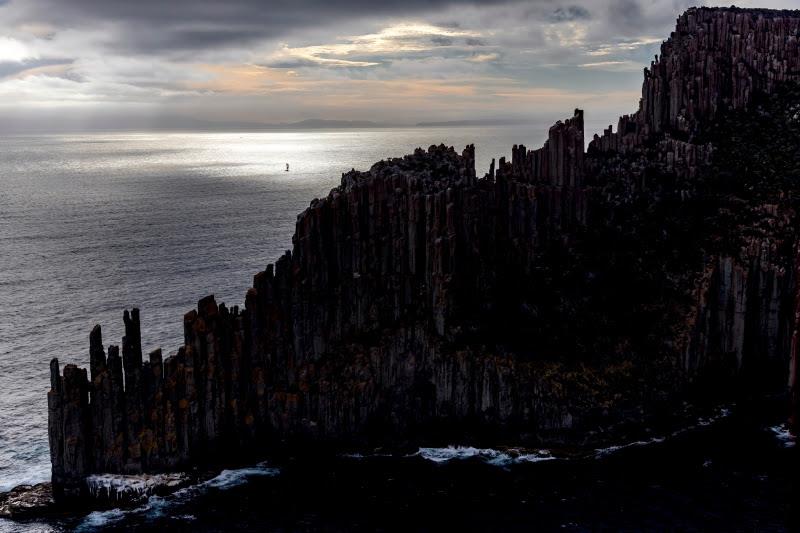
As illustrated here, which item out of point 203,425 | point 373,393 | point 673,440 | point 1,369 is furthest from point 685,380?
point 1,369

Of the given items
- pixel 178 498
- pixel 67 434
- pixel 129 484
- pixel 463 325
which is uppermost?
pixel 463 325

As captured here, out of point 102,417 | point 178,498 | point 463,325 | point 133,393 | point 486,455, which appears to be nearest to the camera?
point 178,498

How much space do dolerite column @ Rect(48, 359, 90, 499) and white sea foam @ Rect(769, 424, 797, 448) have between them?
194 feet

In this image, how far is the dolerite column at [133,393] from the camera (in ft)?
214

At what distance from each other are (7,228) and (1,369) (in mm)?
102083

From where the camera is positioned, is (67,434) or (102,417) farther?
(102,417)

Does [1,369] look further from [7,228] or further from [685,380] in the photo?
[7,228]

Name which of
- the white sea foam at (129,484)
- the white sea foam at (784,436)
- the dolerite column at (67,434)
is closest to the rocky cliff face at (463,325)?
the dolerite column at (67,434)

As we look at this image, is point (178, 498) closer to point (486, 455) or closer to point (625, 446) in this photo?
point (486, 455)

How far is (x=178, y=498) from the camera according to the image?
62.6 metres

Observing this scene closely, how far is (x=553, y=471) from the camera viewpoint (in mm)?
65625

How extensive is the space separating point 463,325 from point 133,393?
29982 millimetres

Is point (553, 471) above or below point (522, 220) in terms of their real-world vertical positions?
below

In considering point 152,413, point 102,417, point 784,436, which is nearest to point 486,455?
point 784,436
